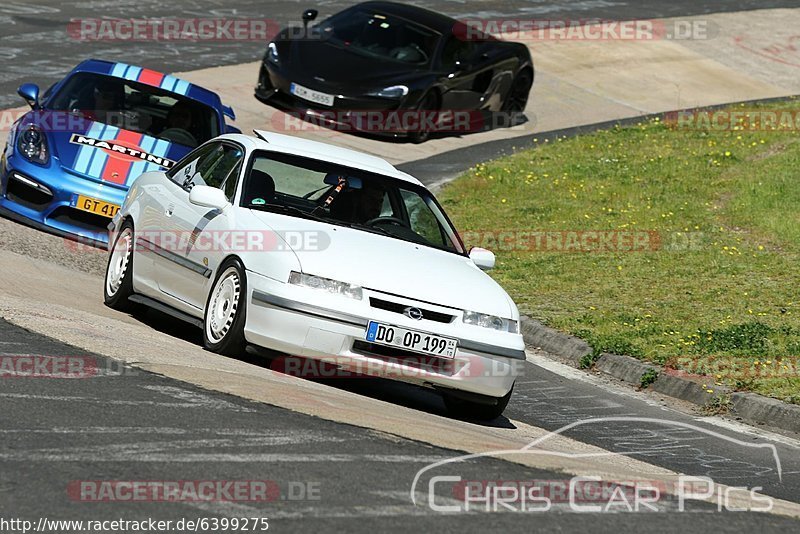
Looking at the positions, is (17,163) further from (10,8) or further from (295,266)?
(10,8)

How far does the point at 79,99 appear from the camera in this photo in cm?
1395

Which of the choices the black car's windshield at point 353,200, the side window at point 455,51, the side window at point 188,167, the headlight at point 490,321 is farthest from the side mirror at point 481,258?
the side window at point 455,51

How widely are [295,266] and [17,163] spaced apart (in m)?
5.42

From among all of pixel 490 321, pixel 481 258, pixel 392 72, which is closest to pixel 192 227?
pixel 481 258

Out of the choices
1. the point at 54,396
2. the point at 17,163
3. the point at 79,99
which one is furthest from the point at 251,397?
the point at 79,99

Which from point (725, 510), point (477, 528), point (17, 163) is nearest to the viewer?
point (477, 528)

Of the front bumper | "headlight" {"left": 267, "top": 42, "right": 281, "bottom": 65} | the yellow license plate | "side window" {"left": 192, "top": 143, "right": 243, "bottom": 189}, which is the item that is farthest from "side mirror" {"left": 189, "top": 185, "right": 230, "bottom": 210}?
"headlight" {"left": 267, "top": 42, "right": 281, "bottom": 65}

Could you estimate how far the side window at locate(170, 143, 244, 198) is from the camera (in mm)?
9984

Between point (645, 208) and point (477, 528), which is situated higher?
point (477, 528)

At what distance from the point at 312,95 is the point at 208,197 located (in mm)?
10028

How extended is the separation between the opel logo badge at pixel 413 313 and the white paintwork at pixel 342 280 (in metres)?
0.03

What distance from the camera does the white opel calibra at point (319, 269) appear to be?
8469 mm

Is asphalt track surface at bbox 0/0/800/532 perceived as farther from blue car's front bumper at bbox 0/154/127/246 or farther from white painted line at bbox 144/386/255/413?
blue car's front bumper at bbox 0/154/127/246

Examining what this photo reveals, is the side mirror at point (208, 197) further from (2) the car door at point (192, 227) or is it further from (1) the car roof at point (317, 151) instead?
(1) the car roof at point (317, 151)
